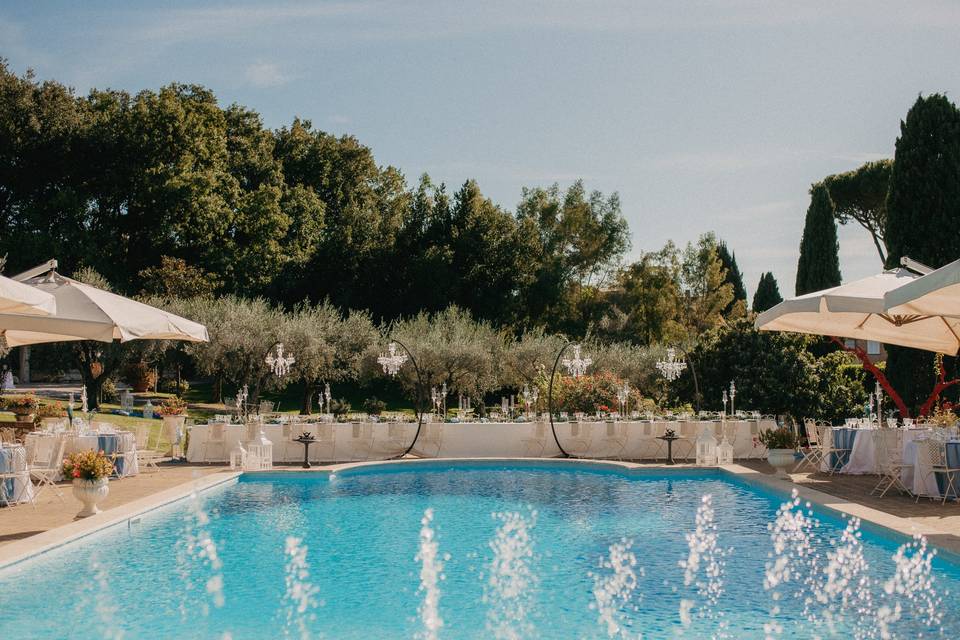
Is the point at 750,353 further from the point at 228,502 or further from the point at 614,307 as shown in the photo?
the point at 614,307

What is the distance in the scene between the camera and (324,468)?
15.8 meters

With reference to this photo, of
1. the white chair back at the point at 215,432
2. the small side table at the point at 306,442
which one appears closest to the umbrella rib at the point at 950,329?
the small side table at the point at 306,442

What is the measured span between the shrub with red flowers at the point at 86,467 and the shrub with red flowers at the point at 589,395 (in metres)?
13.4

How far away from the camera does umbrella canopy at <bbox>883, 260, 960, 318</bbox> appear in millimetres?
8422

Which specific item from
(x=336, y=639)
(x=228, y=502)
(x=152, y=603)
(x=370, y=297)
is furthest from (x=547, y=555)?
(x=370, y=297)

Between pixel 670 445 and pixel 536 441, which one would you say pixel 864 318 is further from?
pixel 536 441

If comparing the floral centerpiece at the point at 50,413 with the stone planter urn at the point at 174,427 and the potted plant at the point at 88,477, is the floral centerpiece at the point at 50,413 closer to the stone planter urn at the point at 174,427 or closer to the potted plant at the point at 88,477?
the stone planter urn at the point at 174,427

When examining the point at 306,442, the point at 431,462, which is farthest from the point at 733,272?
the point at 306,442

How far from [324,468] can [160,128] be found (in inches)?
983

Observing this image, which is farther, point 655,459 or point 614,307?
point 614,307

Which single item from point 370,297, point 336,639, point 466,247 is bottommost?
point 336,639

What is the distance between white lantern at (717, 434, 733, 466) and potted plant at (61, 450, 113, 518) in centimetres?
1091

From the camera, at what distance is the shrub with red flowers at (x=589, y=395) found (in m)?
22.0

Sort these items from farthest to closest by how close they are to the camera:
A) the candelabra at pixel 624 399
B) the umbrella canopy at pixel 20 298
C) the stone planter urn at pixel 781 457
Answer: the candelabra at pixel 624 399, the stone planter urn at pixel 781 457, the umbrella canopy at pixel 20 298
